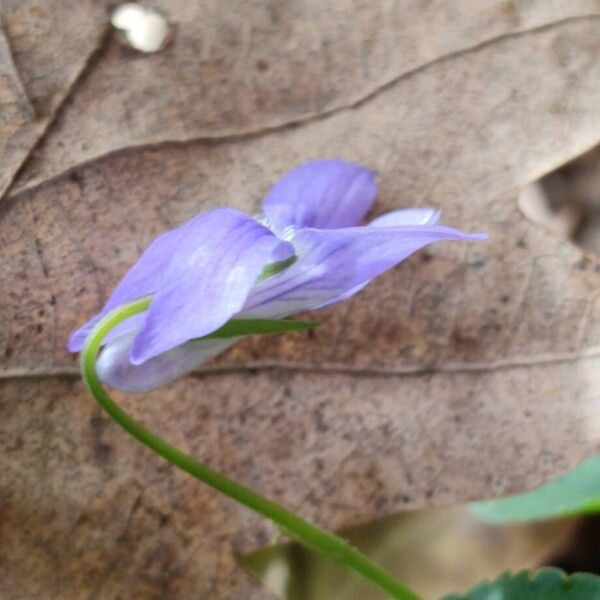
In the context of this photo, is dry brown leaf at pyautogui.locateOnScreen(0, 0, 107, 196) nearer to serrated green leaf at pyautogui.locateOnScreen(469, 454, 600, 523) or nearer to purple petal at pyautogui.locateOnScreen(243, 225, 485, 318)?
purple petal at pyautogui.locateOnScreen(243, 225, 485, 318)

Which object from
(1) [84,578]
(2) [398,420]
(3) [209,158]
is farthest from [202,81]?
(1) [84,578]

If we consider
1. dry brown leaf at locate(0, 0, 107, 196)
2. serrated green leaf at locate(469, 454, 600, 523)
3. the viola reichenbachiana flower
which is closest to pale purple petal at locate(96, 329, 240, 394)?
the viola reichenbachiana flower

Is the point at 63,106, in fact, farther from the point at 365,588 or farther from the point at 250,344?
the point at 365,588

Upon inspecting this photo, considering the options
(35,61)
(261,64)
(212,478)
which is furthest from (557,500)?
(35,61)

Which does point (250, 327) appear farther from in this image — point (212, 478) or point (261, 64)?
point (261, 64)

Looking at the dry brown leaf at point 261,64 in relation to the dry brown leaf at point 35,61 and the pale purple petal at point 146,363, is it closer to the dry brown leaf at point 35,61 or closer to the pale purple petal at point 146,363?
the dry brown leaf at point 35,61
